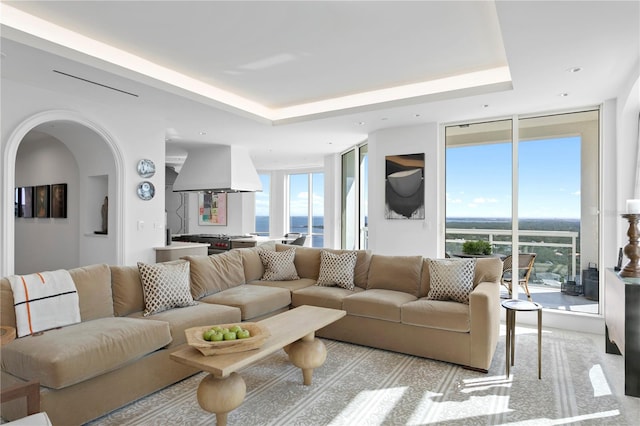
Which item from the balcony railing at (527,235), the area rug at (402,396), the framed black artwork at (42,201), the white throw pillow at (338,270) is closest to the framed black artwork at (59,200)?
the framed black artwork at (42,201)

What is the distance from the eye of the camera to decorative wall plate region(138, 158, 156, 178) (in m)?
4.93

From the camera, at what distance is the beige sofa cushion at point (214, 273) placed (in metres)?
3.85

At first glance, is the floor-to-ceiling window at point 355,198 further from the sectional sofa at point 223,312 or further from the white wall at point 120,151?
the white wall at point 120,151

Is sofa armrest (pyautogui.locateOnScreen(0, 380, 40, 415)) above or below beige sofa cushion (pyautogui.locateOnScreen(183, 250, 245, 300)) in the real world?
below

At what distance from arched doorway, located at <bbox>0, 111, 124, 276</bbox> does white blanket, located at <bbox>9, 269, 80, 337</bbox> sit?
1.34 m

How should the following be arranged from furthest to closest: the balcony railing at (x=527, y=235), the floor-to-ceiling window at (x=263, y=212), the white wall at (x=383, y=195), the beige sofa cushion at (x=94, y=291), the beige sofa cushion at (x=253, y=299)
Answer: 1. the floor-to-ceiling window at (x=263, y=212)
2. the white wall at (x=383, y=195)
3. the balcony railing at (x=527, y=235)
4. the beige sofa cushion at (x=253, y=299)
5. the beige sofa cushion at (x=94, y=291)

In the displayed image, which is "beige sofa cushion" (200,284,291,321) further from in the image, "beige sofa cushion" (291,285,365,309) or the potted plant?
the potted plant

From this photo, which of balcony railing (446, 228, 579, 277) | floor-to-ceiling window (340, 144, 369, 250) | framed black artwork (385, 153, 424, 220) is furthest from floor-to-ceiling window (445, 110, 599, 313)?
floor-to-ceiling window (340, 144, 369, 250)

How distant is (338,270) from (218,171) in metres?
3.58

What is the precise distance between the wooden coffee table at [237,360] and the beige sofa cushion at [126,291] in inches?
43.6

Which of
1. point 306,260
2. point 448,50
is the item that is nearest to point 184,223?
point 306,260

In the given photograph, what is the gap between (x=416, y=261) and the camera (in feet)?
13.7

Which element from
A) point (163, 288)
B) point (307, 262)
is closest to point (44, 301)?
point (163, 288)

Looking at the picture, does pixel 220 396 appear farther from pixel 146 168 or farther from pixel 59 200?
pixel 59 200
